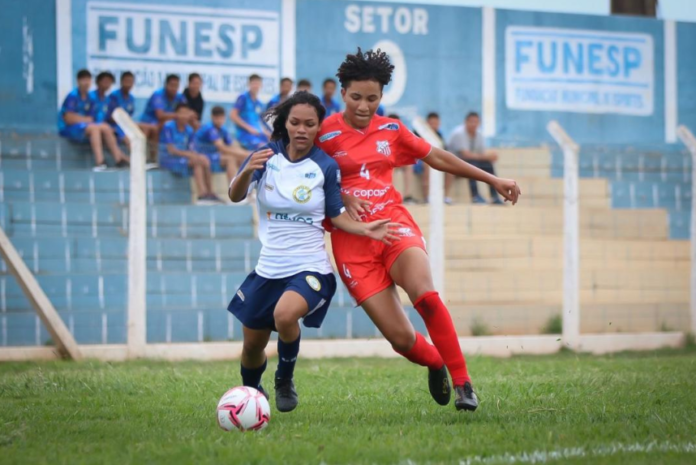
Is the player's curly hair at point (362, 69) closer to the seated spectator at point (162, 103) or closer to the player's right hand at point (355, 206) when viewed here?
the player's right hand at point (355, 206)

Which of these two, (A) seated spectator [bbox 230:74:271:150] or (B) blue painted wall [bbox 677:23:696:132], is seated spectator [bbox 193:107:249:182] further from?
(B) blue painted wall [bbox 677:23:696:132]

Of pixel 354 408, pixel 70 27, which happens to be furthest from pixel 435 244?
pixel 70 27

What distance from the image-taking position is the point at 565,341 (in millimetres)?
12867

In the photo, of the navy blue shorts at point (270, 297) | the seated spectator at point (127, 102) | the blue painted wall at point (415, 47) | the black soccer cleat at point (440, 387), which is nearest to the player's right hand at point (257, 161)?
the navy blue shorts at point (270, 297)

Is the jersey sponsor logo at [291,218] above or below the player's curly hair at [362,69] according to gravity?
below

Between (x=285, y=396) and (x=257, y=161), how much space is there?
1.45 metres

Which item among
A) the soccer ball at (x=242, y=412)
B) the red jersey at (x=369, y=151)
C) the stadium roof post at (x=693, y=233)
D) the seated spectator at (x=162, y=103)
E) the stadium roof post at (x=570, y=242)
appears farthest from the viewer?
the seated spectator at (x=162, y=103)

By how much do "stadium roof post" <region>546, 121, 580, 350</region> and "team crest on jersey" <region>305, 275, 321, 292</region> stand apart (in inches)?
287

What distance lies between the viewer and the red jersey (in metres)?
6.48

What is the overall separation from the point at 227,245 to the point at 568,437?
746cm

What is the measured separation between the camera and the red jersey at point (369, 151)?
6480 mm

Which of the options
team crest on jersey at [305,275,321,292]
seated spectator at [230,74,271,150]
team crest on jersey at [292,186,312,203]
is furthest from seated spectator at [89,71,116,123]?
team crest on jersey at [305,275,321,292]

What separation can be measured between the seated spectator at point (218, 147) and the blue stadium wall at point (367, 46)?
252 cm

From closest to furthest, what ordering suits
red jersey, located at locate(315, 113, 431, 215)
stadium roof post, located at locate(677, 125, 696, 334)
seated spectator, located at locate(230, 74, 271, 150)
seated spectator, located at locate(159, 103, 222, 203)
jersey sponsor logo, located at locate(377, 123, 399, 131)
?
red jersey, located at locate(315, 113, 431, 215) < jersey sponsor logo, located at locate(377, 123, 399, 131) < seated spectator, located at locate(159, 103, 222, 203) < stadium roof post, located at locate(677, 125, 696, 334) < seated spectator, located at locate(230, 74, 271, 150)
